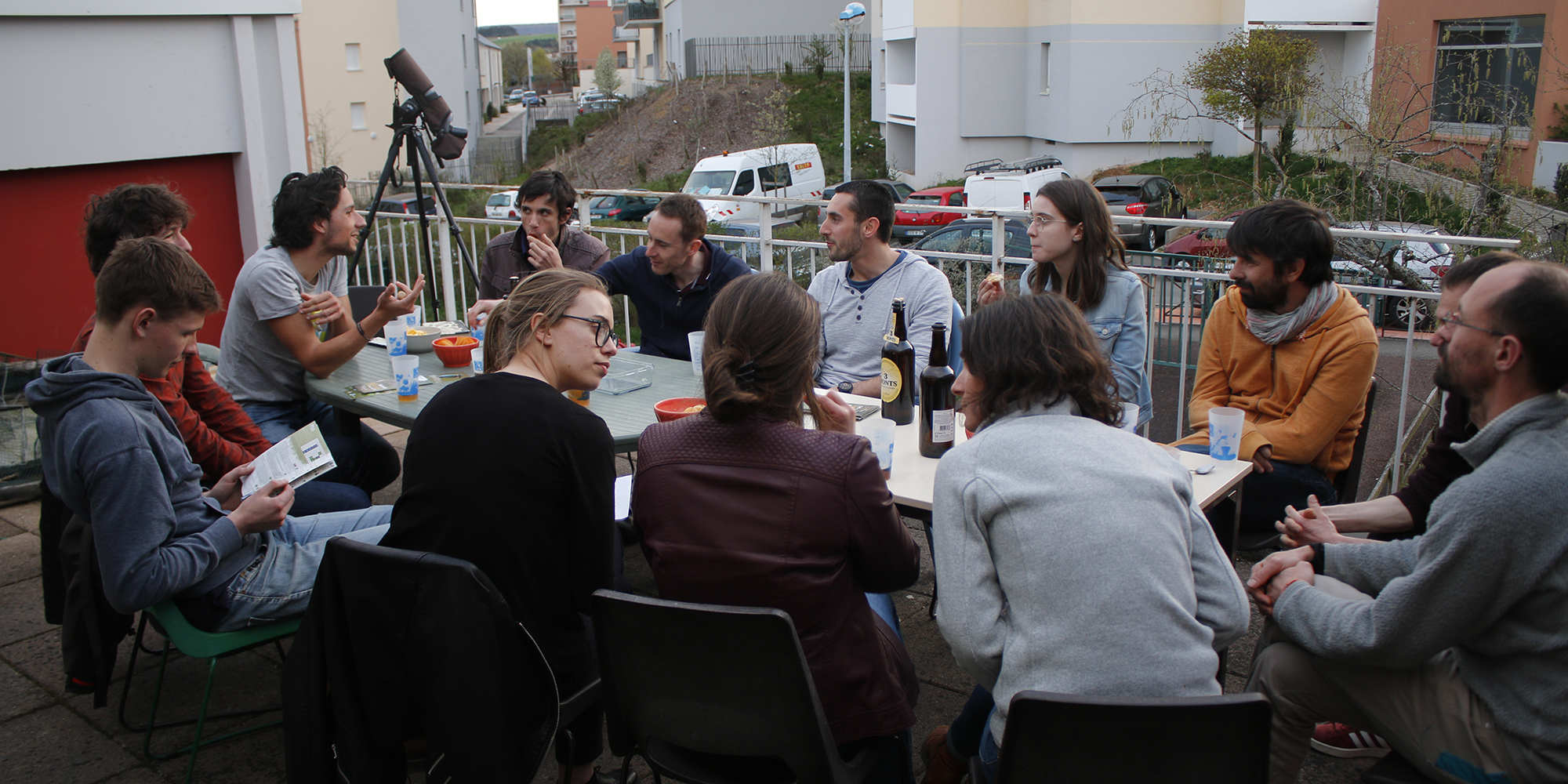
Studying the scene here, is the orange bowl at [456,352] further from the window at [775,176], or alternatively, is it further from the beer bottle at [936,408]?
the window at [775,176]

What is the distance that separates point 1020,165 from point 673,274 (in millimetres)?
20120

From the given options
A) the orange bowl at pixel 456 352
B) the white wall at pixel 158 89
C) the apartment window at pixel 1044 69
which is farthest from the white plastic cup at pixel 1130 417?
the apartment window at pixel 1044 69

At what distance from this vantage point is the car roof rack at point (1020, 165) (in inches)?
877

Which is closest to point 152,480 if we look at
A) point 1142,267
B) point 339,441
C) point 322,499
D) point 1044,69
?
point 322,499

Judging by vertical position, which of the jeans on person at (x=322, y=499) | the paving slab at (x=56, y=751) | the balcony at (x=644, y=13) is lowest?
the paving slab at (x=56, y=751)

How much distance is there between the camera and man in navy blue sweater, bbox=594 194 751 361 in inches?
150

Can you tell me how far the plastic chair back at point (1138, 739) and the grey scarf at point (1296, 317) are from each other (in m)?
1.72

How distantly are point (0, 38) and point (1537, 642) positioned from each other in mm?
7084

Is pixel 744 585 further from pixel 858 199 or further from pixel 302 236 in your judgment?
pixel 302 236

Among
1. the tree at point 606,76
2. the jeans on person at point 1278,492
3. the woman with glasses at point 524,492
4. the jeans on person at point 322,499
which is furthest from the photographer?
the tree at point 606,76

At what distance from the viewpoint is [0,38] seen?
543cm

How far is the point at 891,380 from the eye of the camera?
273 cm

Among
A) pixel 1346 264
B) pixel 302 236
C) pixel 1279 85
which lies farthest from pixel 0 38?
pixel 1279 85

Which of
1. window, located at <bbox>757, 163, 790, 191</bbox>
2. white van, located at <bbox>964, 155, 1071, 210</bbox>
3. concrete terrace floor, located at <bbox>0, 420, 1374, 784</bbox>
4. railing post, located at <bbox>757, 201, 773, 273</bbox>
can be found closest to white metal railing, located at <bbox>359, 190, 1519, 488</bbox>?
railing post, located at <bbox>757, 201, 773, 273</bbox>
